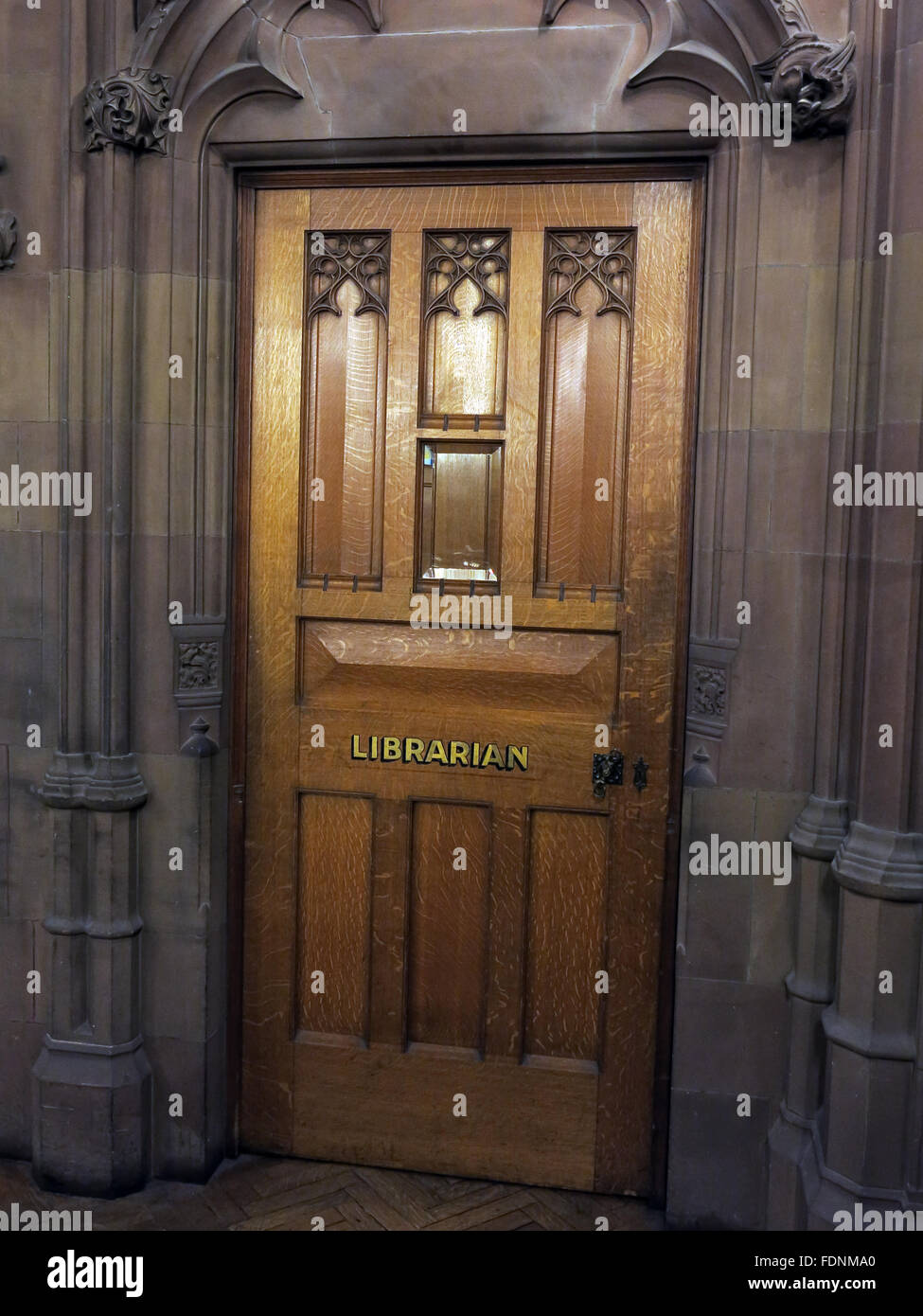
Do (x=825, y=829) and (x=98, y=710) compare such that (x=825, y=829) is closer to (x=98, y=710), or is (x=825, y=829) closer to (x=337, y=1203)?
(x=337, y=1203)

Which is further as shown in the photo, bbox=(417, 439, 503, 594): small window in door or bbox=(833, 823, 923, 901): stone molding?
bbox=(417, 439, 503, 594): small window in door

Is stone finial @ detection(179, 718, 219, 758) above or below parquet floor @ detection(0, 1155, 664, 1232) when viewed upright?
above

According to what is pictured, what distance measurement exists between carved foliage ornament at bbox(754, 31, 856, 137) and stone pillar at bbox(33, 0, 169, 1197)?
1.57m

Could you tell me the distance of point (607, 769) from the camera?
3.03 metres

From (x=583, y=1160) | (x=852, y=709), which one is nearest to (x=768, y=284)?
(x=852, y=709)

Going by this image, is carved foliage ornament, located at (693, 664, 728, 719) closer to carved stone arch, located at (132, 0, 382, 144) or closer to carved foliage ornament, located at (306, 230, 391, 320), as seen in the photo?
carved foliage ornament, located at (306, 230, 391, 320)

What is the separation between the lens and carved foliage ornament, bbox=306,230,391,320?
305cm

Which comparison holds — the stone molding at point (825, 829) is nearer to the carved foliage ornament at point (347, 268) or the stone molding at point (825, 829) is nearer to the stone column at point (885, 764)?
the stone column at point (885, 764)

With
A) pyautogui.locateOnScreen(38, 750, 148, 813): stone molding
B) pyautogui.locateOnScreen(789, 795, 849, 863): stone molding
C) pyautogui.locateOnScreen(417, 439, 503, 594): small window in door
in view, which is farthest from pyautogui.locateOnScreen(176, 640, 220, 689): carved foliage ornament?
pyautogui.locateOnScreen(789, 795, 849, 863): stone molding

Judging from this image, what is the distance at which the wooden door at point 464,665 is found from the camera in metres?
2.97

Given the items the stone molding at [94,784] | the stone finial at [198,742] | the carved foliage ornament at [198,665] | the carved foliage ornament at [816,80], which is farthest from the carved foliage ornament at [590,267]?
the stone molding at [94,784]

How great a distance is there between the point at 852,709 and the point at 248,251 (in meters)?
2.00

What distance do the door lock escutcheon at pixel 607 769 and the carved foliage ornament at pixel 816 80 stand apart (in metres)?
1.61

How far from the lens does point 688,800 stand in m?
2.89
